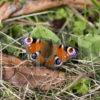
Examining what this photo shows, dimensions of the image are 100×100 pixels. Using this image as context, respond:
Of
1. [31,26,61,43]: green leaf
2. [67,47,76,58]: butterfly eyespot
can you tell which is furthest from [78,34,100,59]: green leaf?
[67,47,76,58]: butterfly eyespot

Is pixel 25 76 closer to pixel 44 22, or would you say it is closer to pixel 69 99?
pixel 69 99

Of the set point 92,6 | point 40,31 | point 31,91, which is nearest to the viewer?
point 31,91

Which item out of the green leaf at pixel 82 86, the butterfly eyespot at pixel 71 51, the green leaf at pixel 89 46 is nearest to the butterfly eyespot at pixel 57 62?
the butterfly eyespot at pixel 71 51

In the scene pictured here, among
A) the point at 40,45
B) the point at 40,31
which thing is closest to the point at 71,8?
the point at 40,31

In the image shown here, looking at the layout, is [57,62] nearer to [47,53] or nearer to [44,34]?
[47,53]

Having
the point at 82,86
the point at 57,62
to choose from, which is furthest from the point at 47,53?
the point at 82,86

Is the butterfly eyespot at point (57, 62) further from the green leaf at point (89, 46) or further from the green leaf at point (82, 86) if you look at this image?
the green leaf at point (89, 46)

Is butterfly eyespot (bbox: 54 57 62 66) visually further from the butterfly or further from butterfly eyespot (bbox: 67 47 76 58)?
butterfly eyespot (bbox: 67 47 76 58)
